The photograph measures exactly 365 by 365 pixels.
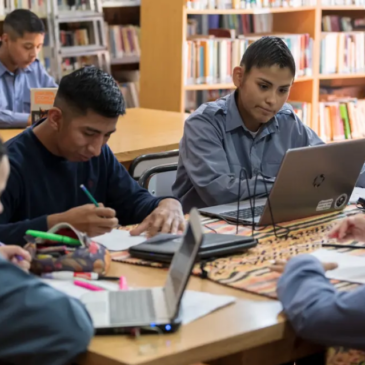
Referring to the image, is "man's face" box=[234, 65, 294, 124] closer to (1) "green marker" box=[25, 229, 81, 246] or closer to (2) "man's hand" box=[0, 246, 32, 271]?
(1) "green marker" box=[25, 229, 81, 246]

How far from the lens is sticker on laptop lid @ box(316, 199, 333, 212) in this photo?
8.05ft

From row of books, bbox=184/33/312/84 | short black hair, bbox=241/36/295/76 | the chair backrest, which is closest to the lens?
short black hair, bbox=241/36/295/76

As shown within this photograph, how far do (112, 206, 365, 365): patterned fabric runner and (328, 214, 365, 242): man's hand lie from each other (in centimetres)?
3

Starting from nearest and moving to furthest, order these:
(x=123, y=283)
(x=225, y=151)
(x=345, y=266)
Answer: (x=123, y=283) → (x=345, y=266) → (x=225, y=151)

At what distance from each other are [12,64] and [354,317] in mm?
3658

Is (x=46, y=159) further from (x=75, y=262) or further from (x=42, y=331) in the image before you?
(x=42, y=331)

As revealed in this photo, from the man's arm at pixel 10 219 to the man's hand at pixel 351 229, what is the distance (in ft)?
2.54

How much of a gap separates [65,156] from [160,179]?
0.90m

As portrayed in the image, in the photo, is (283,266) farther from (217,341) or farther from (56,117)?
(56,117)

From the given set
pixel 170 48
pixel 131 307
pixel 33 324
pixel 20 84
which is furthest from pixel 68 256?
pixel 170 48

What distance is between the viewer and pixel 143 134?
13.3ft

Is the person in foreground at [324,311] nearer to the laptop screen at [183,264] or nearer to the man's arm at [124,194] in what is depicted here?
the laptop screen at [183,264]

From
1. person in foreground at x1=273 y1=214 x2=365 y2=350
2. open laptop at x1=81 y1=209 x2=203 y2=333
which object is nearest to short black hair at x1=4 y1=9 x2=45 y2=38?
open laptop at x1=81 y1=209 x2=203 y2=333

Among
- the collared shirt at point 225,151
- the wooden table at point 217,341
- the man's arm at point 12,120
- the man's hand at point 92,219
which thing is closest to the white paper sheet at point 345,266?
the wooden table at point 217,341
